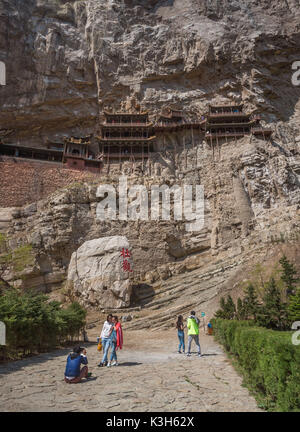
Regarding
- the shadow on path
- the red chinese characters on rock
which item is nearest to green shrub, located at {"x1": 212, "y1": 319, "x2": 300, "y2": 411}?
the shadow on path

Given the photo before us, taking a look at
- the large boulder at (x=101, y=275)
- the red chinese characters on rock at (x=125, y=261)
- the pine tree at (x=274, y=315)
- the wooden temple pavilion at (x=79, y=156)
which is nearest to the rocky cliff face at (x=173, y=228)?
the large boulder at (x=101, y=275)

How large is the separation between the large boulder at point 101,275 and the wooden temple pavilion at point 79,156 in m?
15.4

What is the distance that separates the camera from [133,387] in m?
6.07

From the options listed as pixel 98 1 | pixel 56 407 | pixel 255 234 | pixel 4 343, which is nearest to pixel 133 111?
pixel 98 1

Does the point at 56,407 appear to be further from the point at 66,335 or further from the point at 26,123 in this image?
the point at 26,123

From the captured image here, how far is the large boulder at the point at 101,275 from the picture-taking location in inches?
853

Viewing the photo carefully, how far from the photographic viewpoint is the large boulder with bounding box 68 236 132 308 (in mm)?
21672

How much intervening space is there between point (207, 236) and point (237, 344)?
22.4 metres

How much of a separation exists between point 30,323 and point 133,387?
4.74 meters

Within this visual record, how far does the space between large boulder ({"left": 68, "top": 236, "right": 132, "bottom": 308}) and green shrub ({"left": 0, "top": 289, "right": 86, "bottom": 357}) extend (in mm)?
9454

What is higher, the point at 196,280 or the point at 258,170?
the point at 258,170

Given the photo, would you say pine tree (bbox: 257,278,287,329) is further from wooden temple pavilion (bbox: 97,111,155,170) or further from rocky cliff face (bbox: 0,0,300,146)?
rocky cliff face (bbox: 0,0,300,146)

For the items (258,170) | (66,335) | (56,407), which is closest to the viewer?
(56,407)

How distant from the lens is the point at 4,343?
8195 mm
